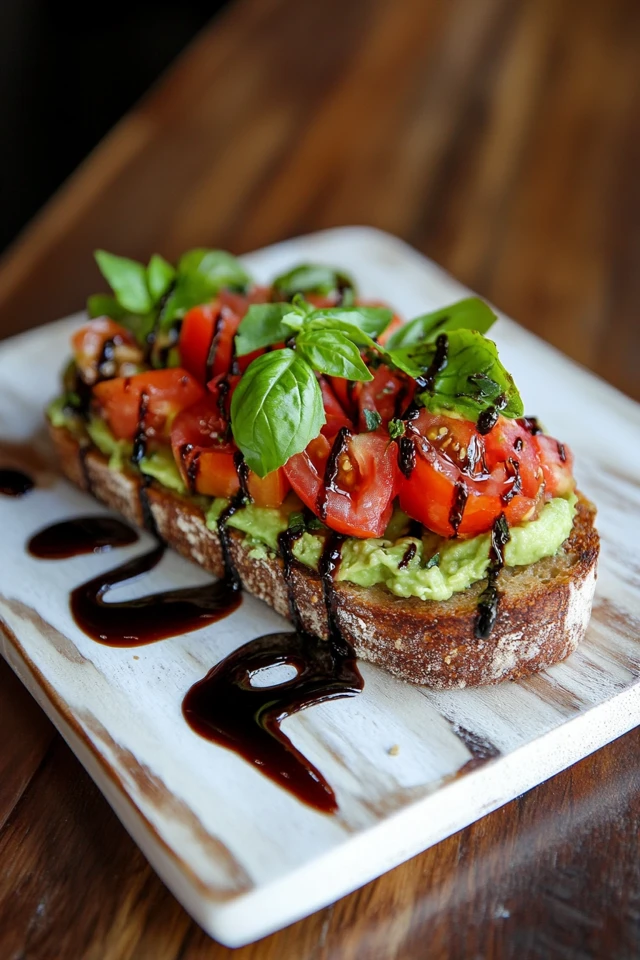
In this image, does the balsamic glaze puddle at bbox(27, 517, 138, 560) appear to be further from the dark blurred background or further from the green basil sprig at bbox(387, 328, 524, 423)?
the dark blurred background

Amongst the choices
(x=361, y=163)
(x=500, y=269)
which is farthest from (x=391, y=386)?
(x=361, y=163)

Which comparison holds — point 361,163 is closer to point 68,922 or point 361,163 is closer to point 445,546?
point 445,546

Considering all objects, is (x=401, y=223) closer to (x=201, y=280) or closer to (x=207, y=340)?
(x=201, y=280)

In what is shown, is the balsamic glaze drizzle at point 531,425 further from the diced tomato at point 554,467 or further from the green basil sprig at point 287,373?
the green basil sprig at point 287,373

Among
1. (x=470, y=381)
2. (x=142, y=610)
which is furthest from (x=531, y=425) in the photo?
(x=142, y=610)

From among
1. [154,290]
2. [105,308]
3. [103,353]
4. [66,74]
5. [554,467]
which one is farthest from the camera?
[66,74]

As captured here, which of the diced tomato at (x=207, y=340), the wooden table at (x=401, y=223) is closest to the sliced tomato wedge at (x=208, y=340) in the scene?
the diced tomato at (x=207, y=340)
